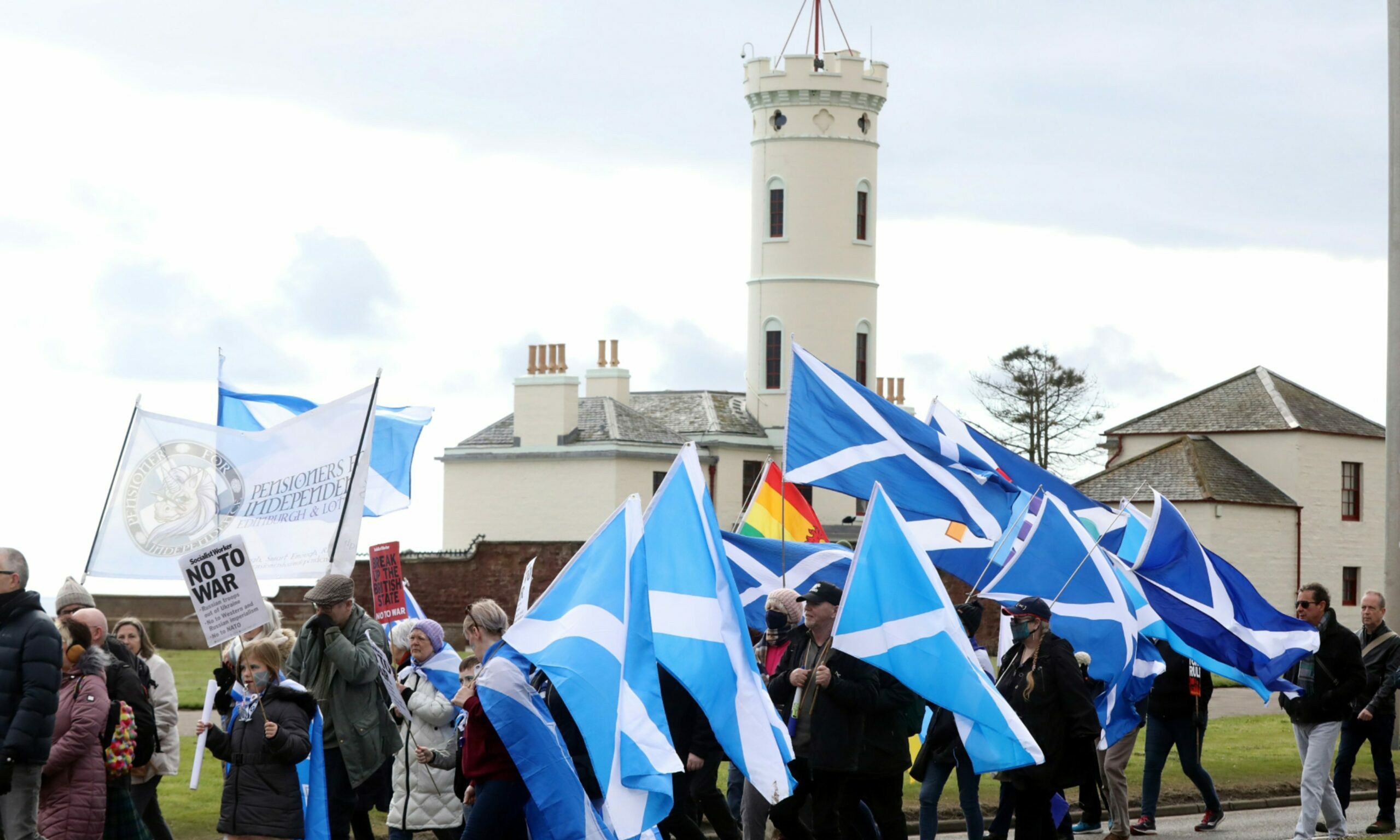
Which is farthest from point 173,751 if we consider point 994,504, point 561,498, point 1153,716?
point 561,498

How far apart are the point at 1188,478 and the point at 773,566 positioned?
41688mm

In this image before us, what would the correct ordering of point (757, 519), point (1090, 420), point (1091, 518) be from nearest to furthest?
point (1091, 518)
point (757, 519)
point (1090, 420)

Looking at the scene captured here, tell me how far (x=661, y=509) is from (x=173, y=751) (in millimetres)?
4071

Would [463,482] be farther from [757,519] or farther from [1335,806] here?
[1335,806]

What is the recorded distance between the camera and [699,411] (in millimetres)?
62906

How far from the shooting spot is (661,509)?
38.6 feet

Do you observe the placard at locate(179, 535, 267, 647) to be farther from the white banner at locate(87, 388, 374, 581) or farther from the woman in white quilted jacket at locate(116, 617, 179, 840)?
the white banner at locate(87, 388, 374, 581)

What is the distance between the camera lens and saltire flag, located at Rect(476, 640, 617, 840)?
1012 centimetres

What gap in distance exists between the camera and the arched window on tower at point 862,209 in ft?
207

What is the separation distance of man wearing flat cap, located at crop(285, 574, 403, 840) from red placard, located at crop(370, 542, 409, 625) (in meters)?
2.82

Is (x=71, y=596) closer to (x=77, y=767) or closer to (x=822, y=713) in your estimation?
(x=77, y=767)

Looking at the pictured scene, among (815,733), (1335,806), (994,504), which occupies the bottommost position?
(1335,806)

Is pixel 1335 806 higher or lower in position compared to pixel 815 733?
lower

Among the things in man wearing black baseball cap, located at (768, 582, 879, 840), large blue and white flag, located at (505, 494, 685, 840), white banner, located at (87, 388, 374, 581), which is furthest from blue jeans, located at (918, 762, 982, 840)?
white banner, located at (87, 388, 374, 581)
